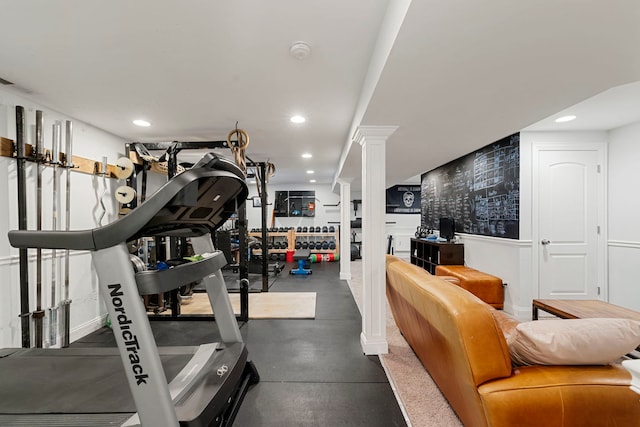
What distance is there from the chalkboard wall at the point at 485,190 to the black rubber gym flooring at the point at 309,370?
89.4 inches

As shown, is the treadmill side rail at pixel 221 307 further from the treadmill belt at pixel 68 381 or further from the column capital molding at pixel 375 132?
the column capital molding at pixel 375 132

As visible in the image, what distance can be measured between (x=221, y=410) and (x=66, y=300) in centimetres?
238

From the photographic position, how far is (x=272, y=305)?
12.7ft

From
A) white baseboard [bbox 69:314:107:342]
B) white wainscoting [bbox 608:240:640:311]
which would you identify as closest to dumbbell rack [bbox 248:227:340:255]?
white baseboard [bbox 69:314:107:342]

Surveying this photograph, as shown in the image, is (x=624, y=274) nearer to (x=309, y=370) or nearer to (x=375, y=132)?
(x=375, y=132)

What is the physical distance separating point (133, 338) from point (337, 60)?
1913mm

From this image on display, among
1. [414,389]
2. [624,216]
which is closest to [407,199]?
[624,216]

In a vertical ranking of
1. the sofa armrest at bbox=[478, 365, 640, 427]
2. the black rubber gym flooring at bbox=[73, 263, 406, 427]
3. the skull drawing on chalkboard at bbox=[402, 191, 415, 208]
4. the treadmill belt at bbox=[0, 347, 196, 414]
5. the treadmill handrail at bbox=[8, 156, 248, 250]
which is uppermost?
the skull drawing on chalkboard at bbox=[402, 191, 415, 208]

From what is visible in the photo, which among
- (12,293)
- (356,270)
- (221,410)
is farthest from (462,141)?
(12,293)

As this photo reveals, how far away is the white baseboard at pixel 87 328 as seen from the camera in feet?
9.18

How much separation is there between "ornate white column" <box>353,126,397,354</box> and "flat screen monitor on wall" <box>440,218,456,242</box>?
2606mm

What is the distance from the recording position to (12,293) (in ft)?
7.47

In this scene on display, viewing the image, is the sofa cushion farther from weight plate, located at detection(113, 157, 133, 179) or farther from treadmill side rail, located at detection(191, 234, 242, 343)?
weight plate, located at detection(113, 157, 133, 179)

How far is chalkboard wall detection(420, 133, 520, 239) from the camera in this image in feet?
10.9
